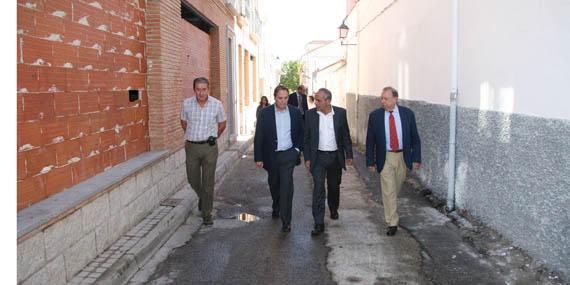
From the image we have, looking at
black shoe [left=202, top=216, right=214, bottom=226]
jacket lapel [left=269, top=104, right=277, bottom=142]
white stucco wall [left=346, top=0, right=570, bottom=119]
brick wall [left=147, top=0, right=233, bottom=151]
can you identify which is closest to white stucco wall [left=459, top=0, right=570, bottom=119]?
white stucco wall [left=346, top=0, right=570, bottom=119]

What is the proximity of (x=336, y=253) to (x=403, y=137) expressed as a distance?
1.57 meters

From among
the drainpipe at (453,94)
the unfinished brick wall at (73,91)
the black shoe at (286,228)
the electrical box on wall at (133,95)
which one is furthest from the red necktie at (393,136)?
the electrical box on wall at (133,95)

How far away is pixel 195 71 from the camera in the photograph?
40.3ft

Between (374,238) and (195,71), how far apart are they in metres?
6.67

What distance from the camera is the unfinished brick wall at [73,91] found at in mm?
4746

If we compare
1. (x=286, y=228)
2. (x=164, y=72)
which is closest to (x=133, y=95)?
(x=164, y=72)

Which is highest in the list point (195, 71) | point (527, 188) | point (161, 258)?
point (195, 71)

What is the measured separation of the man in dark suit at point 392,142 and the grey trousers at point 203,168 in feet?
6.57

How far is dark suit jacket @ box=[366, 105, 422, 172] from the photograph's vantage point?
681 cm

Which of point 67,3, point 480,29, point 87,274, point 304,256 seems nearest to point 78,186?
point 87,274

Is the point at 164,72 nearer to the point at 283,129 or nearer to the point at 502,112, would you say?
the point at 283,129

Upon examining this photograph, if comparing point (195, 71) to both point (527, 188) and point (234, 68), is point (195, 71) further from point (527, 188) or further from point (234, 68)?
point (527, 188)

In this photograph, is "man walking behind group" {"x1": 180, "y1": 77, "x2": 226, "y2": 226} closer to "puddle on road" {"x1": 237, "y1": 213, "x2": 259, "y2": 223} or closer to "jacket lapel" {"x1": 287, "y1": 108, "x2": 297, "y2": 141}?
"puddle on road" {"x1": 237, "y1": 213, "x2": 259, "y2": 223}

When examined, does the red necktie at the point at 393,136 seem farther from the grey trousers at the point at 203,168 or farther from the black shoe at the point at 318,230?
the grey trousers at the point at 203,168
